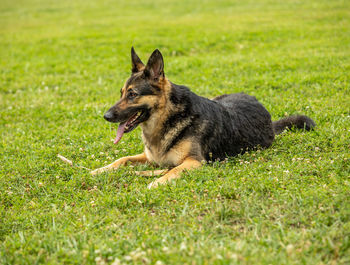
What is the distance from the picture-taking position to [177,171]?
20.5ft

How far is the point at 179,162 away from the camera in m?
6.68

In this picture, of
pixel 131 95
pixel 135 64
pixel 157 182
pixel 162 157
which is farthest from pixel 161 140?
pixel 135 64

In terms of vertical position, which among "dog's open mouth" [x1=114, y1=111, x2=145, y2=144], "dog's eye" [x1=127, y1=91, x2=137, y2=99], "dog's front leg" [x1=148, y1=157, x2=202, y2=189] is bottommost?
"dog's front leg" [x1=148, y1=157, x2=202, y2=189]

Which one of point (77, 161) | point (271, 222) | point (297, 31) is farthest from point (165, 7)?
point (271, 222)

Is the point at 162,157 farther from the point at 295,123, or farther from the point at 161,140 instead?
the point at 295,123

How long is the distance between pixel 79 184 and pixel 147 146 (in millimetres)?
1446

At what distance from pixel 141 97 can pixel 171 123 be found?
699mm

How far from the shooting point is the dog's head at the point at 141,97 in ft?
21.8

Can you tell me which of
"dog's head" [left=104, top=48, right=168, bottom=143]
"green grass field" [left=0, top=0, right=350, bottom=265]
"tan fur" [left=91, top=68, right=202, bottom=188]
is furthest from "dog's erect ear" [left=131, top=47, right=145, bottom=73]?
"green grass field" [left=0, top=0, right=350, bottom=265]

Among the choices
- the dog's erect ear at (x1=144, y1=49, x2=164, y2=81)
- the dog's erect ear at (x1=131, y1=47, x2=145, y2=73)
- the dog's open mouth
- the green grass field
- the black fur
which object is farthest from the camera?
the dog's erect ear at (x1=131, y1=47, x2=145, y2=73)

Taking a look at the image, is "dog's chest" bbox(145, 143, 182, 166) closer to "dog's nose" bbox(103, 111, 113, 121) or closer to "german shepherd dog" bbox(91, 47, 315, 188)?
"german shepherd dog" bbox(91, 47, 315, 188)

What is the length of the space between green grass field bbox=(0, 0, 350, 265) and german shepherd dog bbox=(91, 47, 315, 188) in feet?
1.30

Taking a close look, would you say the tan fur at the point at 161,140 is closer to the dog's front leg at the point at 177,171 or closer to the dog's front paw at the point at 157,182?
the dog's front leg at the point at 177,171

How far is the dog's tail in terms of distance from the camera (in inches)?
311
